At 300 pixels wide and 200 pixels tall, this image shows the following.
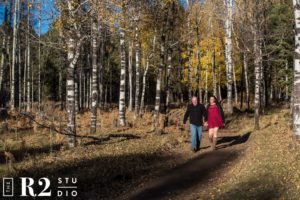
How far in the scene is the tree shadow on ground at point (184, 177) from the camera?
974 centimetres

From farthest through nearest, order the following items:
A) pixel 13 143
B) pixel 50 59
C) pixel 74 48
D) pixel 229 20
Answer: pixel 50 59 < pixel 229 20 < pixel 13 143 < pixel 74 48

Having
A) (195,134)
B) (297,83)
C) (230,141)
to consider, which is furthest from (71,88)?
(297,83)

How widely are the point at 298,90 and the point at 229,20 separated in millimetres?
17928

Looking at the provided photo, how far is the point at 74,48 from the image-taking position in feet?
48.4

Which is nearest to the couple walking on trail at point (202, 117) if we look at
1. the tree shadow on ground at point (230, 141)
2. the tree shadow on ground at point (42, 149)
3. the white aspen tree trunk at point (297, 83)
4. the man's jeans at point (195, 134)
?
the man's jeans at point (195, 134)

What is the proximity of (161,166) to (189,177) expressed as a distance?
5.89ft

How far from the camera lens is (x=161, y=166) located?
1261cm

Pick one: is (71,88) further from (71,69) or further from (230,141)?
(230,141)

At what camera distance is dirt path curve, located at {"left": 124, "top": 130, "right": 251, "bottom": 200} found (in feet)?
31.8

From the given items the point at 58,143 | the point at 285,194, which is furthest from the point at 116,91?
the point at 285,194

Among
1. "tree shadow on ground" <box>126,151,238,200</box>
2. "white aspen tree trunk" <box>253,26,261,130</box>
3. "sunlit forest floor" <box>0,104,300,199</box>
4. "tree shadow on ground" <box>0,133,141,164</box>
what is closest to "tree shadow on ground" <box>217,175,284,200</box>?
"sunlit forest floor" <box>0,104,300,199</box>

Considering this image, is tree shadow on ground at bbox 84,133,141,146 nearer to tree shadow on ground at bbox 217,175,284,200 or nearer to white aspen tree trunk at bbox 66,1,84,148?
white aspen tree trunk at bbox 66,1,84,148

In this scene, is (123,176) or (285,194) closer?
(285,194)

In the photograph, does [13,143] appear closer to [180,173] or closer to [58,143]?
[58,143]
